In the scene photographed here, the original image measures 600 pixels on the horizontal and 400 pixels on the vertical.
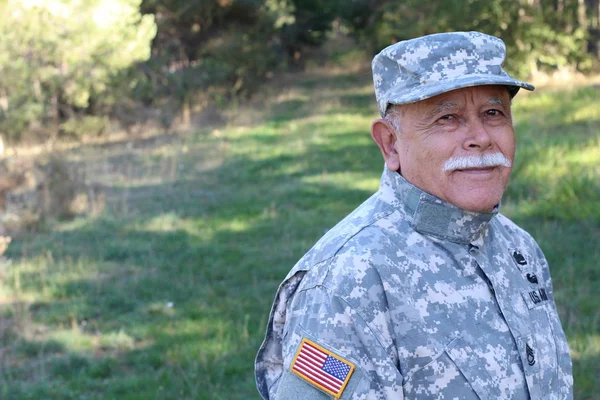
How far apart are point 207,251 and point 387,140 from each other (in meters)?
6.16

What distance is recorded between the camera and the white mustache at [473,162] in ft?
7.09

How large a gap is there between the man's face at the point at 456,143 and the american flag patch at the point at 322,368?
53 cm

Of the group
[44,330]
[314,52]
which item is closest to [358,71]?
[314,52]

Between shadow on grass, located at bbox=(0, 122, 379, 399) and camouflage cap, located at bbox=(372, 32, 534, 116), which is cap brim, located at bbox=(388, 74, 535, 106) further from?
shadow on grass, located at bbox=(0, 122, 379, 399)

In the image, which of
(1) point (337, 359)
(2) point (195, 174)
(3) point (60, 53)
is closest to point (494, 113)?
(1) point (337, 359)

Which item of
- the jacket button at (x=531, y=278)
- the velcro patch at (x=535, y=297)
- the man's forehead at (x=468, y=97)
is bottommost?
the velcro patch at (x=535, y=297)

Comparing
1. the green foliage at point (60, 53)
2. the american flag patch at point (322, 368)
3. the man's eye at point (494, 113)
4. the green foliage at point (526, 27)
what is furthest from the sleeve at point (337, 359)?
the green foliage at point (526, 27)

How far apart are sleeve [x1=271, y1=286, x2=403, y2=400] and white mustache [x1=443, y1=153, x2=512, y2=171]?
467 millimetres

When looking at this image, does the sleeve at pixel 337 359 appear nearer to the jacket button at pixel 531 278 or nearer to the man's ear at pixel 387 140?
the man's ear at pixel 387 140

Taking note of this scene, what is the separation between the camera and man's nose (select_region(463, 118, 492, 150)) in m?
2.18

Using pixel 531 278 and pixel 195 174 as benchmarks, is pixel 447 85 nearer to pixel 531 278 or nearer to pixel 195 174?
pixel 531 278

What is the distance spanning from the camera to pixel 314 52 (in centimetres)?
2770

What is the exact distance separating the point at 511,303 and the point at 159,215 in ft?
26.0

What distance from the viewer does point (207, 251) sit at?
8.32 meters
